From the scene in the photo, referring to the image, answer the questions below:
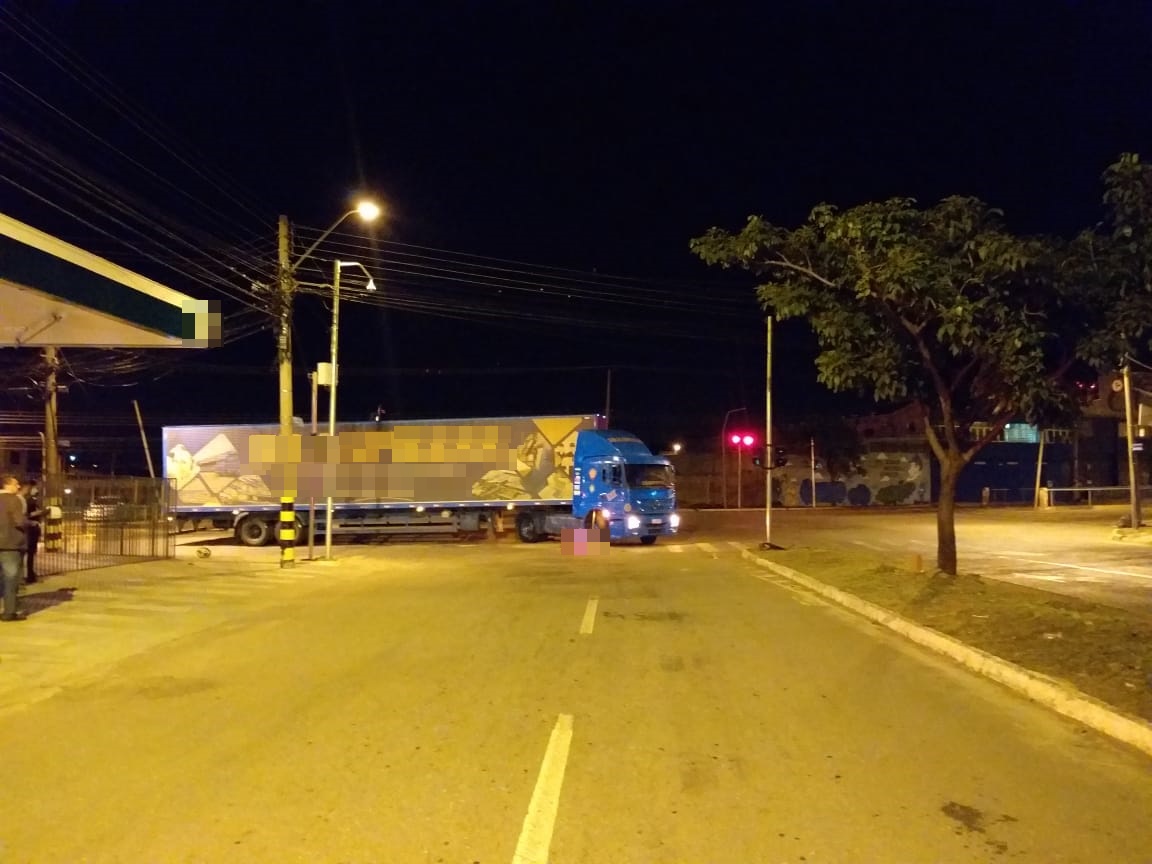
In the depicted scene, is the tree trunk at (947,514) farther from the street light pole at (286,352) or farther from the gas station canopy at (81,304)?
the street light pole at (286,352)

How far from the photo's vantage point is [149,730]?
24.8ft

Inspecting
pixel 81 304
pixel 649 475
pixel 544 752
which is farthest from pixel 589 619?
pixel 649 475

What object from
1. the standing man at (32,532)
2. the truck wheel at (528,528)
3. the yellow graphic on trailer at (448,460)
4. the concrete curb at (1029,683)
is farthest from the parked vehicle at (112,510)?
the concrete curb at (1029,683)

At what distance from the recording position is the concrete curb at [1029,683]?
703cm

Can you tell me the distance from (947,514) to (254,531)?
74.8 feet

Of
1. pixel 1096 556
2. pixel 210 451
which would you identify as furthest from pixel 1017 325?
pixel 210 451

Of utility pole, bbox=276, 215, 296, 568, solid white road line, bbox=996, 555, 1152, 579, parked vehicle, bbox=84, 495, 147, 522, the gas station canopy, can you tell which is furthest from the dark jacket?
solid white road line, bbox=996, 555, 1152, 579

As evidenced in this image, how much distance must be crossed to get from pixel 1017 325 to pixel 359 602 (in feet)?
35.1

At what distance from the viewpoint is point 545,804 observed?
223 inches

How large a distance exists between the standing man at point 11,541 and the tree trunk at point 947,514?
1308cm

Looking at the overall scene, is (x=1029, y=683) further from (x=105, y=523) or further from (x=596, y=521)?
(x=596, y=521)

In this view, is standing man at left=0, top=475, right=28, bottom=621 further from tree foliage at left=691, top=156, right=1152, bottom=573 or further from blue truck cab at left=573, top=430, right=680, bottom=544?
blue truck cab at left=573, top=430, right=680, bottom=544

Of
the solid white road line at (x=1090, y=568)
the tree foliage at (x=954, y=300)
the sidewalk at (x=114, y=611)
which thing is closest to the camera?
the sidewalk at (x=114, y=611)

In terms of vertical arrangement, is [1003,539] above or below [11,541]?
below
